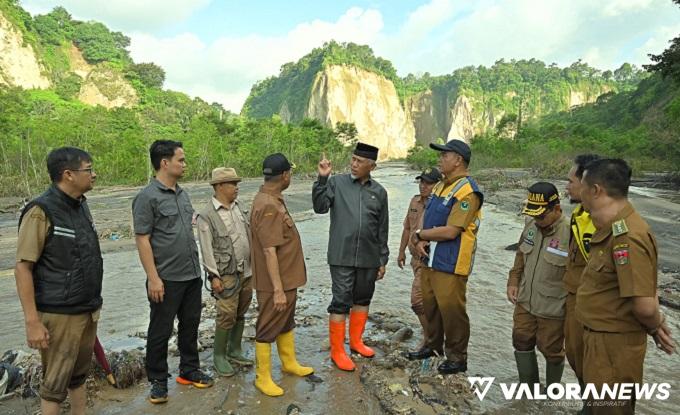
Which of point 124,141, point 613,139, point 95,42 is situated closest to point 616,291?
point 124,141

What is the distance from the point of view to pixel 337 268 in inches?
159

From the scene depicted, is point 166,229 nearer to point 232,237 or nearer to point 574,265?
point 232,237

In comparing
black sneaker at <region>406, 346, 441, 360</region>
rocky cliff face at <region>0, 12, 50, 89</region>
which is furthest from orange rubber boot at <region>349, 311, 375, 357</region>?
rocky cliff face at <region>0, 12, 50, 89</region>

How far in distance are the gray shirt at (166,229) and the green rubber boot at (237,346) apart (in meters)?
0.94

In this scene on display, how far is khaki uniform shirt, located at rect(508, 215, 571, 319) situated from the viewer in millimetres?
3344

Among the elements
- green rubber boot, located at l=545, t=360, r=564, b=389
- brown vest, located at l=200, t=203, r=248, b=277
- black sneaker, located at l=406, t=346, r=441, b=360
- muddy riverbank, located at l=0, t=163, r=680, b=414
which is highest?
brown vest, located at l=200, t=203, r=248, b=277

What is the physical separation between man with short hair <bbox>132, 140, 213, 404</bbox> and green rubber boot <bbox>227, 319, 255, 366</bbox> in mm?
781

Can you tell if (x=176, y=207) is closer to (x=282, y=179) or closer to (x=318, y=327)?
(x=282, y=179)

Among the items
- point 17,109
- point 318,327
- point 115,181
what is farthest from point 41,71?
point 318,327

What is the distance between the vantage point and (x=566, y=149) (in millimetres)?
44281

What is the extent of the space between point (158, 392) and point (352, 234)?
2045 mm

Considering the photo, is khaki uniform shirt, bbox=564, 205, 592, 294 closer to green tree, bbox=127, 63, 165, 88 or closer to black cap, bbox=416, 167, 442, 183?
black cap, bbox=416, 167, 442, 183

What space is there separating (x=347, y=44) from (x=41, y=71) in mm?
71945

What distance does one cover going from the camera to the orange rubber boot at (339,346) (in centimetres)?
410
